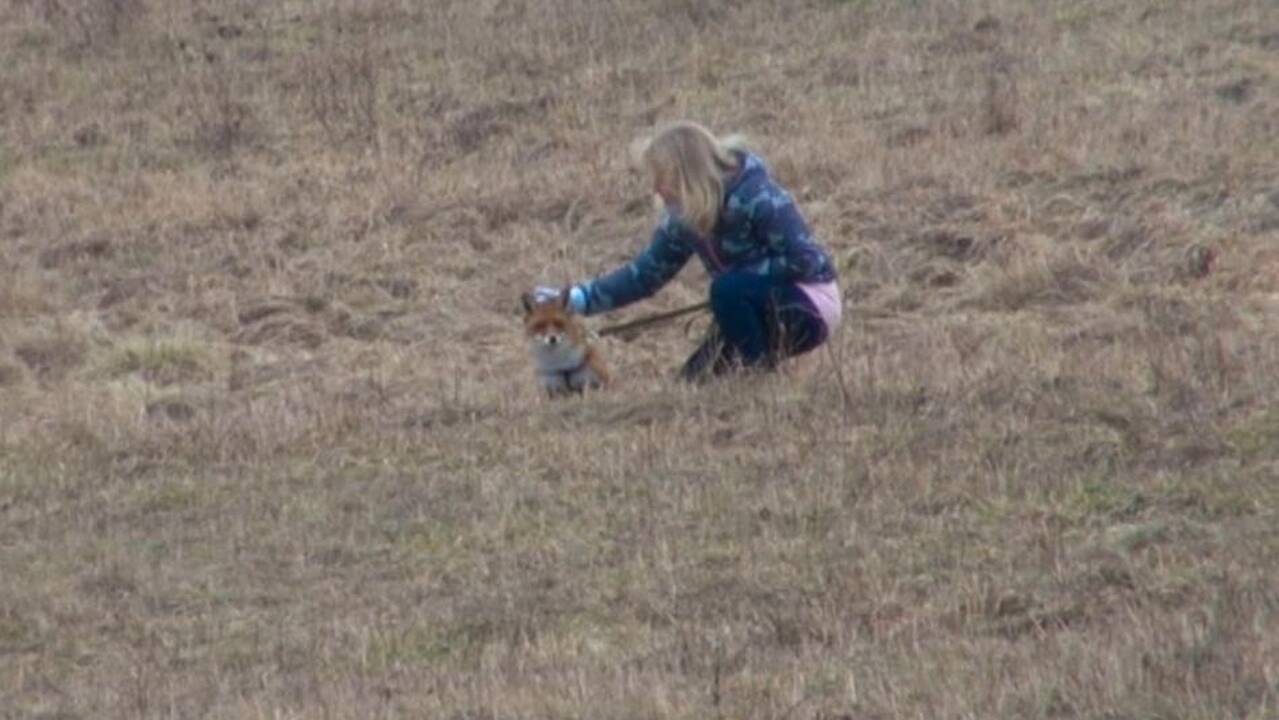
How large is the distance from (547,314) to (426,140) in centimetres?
744

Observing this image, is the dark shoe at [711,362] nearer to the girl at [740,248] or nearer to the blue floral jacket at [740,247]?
the girl at [740,248]

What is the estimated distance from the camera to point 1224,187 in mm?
13680

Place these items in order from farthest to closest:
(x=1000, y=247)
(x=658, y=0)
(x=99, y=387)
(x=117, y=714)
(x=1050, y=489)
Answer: (x=658, y=0) < (x=1000, y=247) < (x=99, y=387) < (x=1050, y=489) < (x=117, y=714)

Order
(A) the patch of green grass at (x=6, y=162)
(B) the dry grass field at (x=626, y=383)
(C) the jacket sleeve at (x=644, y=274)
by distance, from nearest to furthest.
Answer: (B) the dry grass field at (x=626, y=383), (C) the jacket sleeve at (x=644, y=274), (A) the patch of green grass at (x=6, y=162)

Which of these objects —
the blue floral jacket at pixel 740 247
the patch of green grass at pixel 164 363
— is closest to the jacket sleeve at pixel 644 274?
the blue floral jacket at pixel 740 247

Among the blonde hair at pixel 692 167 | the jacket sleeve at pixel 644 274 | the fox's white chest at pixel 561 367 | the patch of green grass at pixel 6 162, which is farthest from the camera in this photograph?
the patch of green grass at pixel 6 162

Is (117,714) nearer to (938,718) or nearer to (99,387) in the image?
(938,718)

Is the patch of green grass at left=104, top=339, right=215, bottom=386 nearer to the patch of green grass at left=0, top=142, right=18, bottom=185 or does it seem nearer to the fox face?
the fox face

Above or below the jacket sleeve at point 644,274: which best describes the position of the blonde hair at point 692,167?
above

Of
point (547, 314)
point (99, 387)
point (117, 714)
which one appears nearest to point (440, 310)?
point (99, 387)

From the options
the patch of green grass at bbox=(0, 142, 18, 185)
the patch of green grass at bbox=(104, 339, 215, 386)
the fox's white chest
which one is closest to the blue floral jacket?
the fox's white chest

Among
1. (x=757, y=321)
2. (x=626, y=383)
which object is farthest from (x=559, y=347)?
(x=757, y=321)

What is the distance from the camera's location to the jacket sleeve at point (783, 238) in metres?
10.3

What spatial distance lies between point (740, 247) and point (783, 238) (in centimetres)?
18
